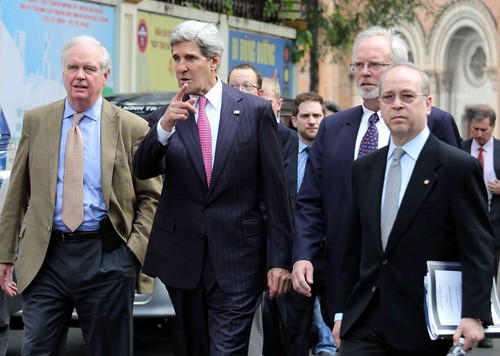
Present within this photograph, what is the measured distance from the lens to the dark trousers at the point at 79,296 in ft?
21.0

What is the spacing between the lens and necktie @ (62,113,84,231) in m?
6.39

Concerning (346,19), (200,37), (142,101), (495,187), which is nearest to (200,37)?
(200,37)

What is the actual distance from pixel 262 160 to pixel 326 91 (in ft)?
115

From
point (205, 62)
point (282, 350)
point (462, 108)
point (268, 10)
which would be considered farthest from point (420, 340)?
point (462, 108)

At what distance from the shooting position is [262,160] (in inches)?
250

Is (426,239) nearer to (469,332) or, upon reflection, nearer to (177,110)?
(469,332)

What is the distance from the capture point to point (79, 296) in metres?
6.45

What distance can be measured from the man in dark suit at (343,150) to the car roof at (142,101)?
3.91 metres

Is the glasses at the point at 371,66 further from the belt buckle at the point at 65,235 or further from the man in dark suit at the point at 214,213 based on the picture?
the belt buckle at the point at 65,235

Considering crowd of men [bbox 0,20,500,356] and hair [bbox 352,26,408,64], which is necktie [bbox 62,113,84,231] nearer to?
crowd of men [bbox 0,20,500,356]

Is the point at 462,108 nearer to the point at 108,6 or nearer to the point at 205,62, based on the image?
the point at 108,6

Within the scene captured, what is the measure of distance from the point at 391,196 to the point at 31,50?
10.7m

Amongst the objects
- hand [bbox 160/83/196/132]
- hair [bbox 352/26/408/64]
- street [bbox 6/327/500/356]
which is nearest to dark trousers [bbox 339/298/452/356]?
hand [bbox 160/83/196/132]

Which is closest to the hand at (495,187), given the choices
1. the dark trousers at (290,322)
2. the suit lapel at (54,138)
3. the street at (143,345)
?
the street at (143,345)
